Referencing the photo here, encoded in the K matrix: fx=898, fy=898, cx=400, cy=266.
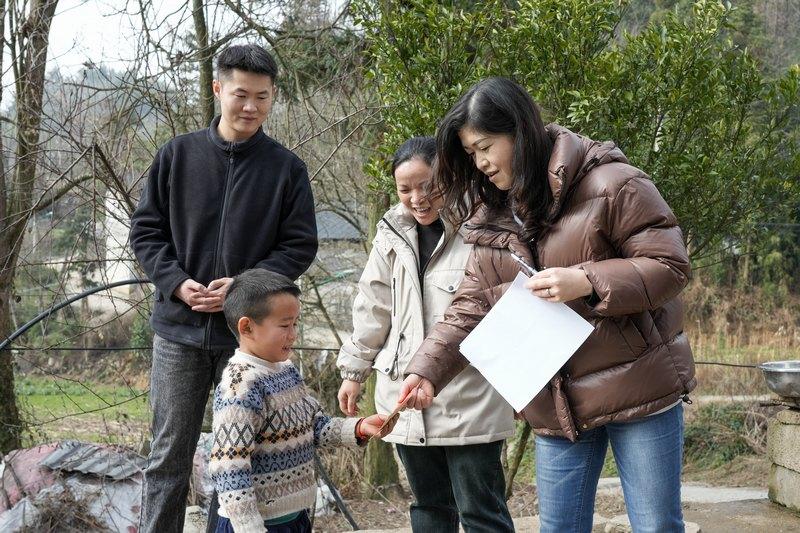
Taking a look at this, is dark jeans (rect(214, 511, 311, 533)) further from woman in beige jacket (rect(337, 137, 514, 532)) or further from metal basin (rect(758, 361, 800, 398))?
metal basin (rect(758, 361, 800, 398))

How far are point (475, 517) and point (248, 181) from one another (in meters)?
1.30

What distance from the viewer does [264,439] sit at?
239cm

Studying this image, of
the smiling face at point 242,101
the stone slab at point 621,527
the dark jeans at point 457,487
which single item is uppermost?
the smiling face at point 242,101

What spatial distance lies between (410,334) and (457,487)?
0.50 meters

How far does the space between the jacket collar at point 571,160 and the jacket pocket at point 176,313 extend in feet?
4.17

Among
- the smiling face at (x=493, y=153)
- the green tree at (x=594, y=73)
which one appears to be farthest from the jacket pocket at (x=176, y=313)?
the green tree at (x=594, y=73)

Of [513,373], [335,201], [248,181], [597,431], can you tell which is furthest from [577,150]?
[335,201]

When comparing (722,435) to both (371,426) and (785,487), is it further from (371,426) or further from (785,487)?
(371,426)

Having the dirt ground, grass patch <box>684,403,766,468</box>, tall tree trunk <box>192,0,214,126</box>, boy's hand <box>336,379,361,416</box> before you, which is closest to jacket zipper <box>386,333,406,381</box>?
boy's hand <box>336,379,361,416</box>

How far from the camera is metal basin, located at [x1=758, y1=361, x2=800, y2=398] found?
5009 millimetres

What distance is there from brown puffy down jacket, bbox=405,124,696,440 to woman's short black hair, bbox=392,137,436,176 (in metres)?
0.67

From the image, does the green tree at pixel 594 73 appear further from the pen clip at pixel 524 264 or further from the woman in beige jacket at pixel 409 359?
the pen clip at pixel 524 264

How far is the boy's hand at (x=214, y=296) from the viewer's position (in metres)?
2.80

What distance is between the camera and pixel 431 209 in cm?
291
